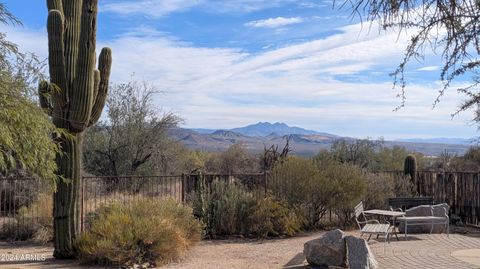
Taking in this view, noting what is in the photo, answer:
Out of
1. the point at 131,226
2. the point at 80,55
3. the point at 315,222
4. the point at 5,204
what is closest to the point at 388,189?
the point at 315,222

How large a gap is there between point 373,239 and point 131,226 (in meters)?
5.59

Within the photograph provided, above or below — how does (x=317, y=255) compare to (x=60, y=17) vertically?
below

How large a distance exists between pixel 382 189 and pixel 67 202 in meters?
9.40

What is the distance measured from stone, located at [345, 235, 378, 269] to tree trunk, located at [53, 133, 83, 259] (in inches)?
219

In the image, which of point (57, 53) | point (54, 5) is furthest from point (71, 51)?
point (54, 5)

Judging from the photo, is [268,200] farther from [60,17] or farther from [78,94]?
[60,17]

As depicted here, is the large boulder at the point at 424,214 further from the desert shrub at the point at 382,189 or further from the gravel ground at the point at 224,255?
the gravel ground at the point at 224,255

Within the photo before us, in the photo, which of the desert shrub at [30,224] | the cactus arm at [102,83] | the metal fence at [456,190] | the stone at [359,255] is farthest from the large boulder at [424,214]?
the desert shrub at [30,224]

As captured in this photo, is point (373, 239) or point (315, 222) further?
point (315, 222)

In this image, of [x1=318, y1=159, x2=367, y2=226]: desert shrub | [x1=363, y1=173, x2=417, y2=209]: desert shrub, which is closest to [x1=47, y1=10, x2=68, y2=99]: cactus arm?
[x1=318, y1=159, x2=367, y2=226]: desert shrub

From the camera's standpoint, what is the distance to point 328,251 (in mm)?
10289

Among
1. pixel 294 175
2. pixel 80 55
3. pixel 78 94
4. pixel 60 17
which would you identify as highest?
pixel 60 17

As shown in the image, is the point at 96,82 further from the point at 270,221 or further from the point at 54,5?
the point at 270,221

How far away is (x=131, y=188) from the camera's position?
20.2m
